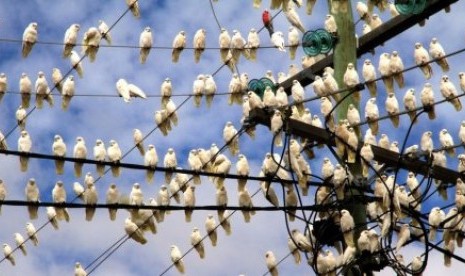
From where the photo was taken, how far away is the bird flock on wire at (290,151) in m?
11.1

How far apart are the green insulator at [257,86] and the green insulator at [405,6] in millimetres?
1777

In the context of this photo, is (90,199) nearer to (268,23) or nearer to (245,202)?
(245,202)

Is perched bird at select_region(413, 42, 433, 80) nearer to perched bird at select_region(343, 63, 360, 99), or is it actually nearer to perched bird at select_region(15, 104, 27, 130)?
perched bird at select_region(343, 63, 360, 99)

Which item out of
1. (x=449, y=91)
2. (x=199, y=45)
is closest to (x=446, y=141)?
(x=449, y=91)

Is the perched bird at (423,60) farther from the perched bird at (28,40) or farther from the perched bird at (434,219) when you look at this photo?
the perched bird at (28,40)

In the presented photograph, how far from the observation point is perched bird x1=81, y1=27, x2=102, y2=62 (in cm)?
1316

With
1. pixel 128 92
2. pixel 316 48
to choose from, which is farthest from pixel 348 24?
pixel 128 92

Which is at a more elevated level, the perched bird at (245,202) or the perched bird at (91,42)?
the perched bird at (91,42)

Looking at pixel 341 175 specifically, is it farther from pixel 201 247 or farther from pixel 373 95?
Answer: pixel 201 247

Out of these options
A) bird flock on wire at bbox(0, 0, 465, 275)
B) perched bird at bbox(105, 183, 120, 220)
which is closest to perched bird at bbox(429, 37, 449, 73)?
bird flock on wire at bbox(0, 0, 465, 275)

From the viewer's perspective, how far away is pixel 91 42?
43.2 feet

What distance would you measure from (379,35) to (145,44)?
3258mm

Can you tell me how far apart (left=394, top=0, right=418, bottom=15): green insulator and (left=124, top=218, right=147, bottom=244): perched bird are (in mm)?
3714

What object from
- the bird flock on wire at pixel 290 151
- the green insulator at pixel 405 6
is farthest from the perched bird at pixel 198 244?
the green insulator at pixel 405 6
